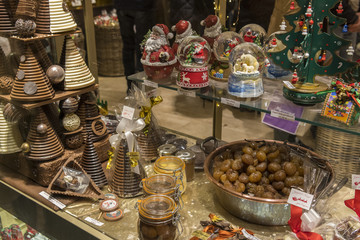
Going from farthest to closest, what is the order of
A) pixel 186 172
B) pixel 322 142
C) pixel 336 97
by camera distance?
pixel 322 142 < pixel 186 172 < pixel 336 97

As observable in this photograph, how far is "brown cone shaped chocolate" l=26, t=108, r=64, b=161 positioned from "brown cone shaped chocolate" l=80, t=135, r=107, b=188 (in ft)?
0.47

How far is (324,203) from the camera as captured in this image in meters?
1.40

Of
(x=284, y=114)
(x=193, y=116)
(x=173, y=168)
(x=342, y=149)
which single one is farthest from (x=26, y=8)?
(x=193, y=116)

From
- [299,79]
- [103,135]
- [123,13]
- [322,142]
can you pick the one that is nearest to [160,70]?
[103,135]

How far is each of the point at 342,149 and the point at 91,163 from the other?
1410 mm

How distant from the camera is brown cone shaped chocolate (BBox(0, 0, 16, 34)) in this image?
5.59 ft

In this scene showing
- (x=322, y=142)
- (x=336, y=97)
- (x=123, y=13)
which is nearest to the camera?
(x=336, y=97)

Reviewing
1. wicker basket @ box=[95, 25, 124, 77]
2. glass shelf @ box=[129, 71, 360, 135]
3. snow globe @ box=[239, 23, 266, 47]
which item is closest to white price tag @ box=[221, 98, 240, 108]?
glass shelf @ box=[129, 71, 360, 135]

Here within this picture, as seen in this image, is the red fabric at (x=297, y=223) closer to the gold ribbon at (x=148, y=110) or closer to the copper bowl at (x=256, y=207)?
the copper bowl at (x=256, y=207)

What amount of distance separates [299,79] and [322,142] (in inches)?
38.1

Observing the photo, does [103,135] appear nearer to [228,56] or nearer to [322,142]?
[228,56]

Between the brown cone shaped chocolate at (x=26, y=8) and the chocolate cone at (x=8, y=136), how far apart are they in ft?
1.61

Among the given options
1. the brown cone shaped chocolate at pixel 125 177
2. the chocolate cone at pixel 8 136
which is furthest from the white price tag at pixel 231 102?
the chocolate cone at pixel 8 136

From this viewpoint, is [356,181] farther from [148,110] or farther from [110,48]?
[110,48]
